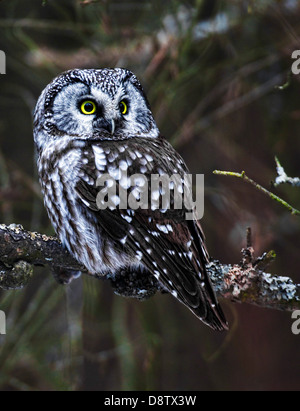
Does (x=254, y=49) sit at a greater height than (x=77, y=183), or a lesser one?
greater

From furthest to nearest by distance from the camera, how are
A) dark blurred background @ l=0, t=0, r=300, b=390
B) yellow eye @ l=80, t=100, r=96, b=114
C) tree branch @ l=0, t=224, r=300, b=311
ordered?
dark blurred background @ l=0, t=0, r=300, b=390 < yellow eye @ l=80, t=100, r=96, b=114 < tree branch @ l=0, t=224, r=300, b=311

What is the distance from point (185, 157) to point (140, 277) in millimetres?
1865

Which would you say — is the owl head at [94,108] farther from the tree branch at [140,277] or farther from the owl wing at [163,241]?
the tree branch at [140,277]

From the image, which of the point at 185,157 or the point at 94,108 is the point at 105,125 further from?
the point at 185,157

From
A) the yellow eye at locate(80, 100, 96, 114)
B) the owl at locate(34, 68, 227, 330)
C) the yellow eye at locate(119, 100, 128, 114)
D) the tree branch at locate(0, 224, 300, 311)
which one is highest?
the yellow eye at locate(119, 100, 128, 114)

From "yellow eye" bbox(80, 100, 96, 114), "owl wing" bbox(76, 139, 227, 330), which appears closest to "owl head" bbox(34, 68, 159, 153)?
"yellow eye" bbox(80, 100, 96, 114)

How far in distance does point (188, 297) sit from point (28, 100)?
204 centimetres

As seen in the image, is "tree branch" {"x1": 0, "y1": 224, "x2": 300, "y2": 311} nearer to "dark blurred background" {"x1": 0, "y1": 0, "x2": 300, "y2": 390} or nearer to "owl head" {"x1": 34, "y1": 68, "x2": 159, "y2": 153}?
"owl head" {"x1": 34, "y1": 68, "x2": 159, "y2": 153}

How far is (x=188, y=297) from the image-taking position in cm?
261

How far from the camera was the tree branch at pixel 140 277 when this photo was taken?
8.31 feet

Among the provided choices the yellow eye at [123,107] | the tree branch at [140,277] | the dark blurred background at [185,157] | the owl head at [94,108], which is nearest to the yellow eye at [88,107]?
the owl head at [94,108]

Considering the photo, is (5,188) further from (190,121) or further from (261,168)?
(261,168)

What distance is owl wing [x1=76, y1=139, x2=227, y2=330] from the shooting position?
2633 mm

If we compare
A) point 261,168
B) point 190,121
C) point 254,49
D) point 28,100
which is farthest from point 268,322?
point 28,100
